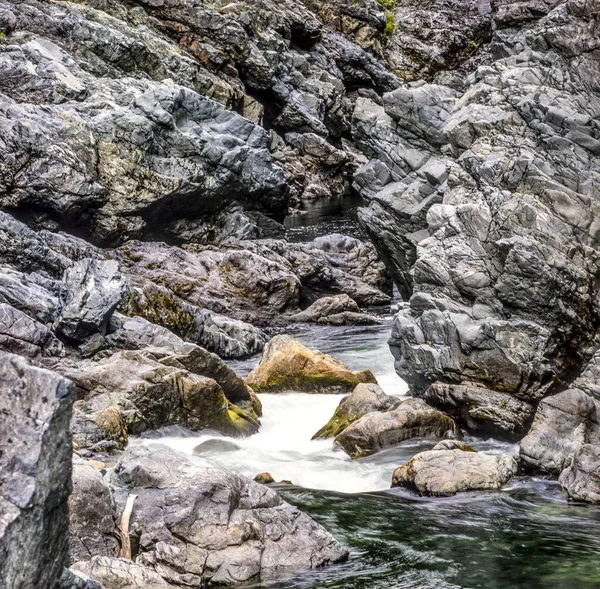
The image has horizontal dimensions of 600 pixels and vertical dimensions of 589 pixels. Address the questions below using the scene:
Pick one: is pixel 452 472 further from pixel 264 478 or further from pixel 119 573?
pixel 119 573

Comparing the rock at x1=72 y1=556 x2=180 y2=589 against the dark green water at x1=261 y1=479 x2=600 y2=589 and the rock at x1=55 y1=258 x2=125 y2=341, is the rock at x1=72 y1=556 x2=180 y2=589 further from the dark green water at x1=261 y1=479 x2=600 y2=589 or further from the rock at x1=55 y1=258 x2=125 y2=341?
the rock at x1=55 y1=258 x2=125 y2=341

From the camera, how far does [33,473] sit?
4.56 metres

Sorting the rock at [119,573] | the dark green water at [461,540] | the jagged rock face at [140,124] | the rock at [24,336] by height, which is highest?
the jagged rock face at [140,124]

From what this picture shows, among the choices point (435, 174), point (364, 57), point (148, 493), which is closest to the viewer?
point (148, 493)

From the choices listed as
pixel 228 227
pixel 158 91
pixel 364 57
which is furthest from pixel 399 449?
pixel 364 57

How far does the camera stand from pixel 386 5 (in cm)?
9325

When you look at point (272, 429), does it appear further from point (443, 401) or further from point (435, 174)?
point (435, 174)

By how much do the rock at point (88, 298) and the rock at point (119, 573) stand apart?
1237cm

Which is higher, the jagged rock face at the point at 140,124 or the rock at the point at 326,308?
the jagged rock face at the point at 140,124

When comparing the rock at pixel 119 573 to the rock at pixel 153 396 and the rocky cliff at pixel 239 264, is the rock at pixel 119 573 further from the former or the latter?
the rock at pixel 153 396

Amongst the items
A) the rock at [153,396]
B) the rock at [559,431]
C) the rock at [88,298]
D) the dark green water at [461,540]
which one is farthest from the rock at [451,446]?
the rock at [88,298]

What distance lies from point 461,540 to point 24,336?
11.8 meters

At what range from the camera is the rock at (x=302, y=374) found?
19.8m

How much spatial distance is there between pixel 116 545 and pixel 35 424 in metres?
4.34
